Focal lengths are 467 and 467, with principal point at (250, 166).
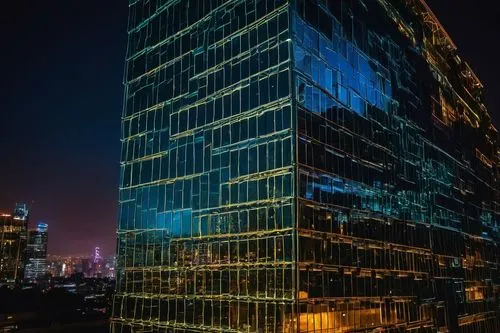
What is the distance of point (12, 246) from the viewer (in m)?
169

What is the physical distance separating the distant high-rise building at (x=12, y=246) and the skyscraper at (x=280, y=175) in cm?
15434

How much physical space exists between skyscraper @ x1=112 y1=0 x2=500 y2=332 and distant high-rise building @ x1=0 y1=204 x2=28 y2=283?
506ft

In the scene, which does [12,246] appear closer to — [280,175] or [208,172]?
[208,172]

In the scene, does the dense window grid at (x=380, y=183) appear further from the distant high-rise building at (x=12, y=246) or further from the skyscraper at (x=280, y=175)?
the distant high-rise building at (x=12, y=246)

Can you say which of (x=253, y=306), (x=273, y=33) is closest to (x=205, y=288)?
(x=253, y=306)

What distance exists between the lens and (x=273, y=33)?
25.6m

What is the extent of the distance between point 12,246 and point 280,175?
565 ft

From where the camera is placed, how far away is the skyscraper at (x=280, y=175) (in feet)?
78.3

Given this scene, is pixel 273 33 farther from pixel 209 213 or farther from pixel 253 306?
pixel 253 306

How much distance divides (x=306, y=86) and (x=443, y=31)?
28283mm

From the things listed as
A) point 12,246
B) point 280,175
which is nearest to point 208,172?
point 280,175

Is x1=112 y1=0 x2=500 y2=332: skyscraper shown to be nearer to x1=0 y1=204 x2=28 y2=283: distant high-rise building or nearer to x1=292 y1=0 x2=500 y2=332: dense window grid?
x1=292 y1=0 x2=500 y2=332: dense window grid

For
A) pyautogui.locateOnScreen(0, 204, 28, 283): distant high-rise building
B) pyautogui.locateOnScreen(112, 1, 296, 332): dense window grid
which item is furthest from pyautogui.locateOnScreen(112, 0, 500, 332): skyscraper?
pyautogui.locateOnScreen(0, 204, 28, 283): distant high-rise building

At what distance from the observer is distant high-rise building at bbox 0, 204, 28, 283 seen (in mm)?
163875
